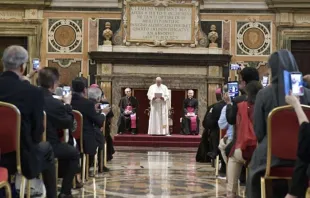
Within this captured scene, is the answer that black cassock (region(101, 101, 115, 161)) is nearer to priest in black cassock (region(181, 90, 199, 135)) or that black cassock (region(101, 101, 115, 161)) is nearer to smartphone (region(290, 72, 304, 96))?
priest in black cassock (region(181, 90, 199, 135))

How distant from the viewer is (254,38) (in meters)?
15.7

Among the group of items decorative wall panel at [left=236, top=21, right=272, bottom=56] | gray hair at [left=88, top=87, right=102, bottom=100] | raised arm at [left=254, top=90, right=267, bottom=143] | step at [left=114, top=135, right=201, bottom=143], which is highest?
decorative wall panel at [left=236, top=21, right=272, bottom=56]

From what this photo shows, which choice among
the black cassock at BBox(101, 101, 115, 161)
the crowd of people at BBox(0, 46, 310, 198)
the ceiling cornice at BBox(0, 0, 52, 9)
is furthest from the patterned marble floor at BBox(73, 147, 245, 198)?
the ceiling cornice at BBox(0, 0, 52, 9)

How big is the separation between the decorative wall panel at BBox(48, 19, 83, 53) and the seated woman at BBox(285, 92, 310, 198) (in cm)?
1268

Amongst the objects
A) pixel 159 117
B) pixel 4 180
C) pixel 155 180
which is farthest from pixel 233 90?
pixel 159 117

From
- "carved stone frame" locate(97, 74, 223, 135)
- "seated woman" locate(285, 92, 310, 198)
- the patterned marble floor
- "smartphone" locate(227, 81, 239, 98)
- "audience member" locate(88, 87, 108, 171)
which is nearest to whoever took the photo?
"seated woman" locate(285, 92, 310, 198)

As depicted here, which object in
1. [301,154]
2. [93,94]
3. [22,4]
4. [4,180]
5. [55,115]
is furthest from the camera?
[22,4]

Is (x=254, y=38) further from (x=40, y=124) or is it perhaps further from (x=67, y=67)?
(x=40, y=124)

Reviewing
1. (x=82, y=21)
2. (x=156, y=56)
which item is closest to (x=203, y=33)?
(x=156, y=56)

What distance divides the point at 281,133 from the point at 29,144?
1778mm

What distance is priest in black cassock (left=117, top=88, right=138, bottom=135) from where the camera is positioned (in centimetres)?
1427

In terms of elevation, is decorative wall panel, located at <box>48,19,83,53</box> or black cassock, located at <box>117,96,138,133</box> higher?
decorative wall panel, located at <box>48,19,83,53</box>

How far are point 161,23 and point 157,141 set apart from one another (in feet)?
12.4

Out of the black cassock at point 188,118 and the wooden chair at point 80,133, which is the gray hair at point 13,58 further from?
the black cassock at point 188,118
